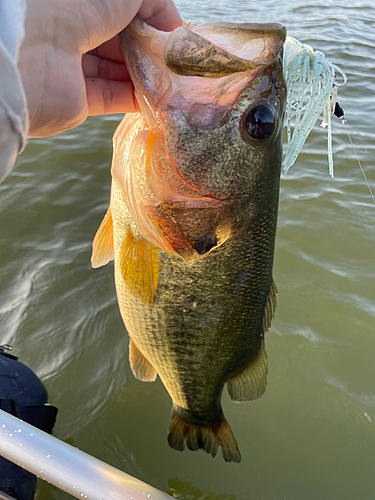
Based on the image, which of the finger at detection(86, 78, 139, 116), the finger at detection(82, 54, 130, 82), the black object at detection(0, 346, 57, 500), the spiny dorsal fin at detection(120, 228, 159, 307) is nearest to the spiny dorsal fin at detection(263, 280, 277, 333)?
the spiny dorsal fin at detection(120, 228, 159, 307)

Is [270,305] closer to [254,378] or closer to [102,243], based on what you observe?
[254,378]

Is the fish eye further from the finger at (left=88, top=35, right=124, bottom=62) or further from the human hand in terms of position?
the finger at (left=88, top=35, right=124, bottom=62)

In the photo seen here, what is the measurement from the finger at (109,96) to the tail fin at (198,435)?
1.47 meters

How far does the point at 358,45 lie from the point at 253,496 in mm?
8059

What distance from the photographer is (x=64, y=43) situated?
36.6 inches

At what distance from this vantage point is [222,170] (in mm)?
1242

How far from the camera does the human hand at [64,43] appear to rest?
843 mm

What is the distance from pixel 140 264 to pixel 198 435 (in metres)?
1.04

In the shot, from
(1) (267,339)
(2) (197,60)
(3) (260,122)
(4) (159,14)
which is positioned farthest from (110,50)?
(1) (267,339)

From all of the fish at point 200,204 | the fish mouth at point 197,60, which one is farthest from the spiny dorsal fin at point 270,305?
the fish mouth at point 197,60

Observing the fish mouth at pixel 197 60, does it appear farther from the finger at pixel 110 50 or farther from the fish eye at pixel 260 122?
the finger at pixel 110 50

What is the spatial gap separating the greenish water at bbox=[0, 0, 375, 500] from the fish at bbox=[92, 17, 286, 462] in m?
0.43

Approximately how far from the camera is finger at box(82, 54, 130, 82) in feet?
4.36

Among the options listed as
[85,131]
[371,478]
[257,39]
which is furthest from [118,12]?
[85,131]
